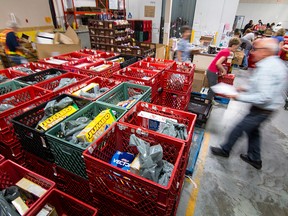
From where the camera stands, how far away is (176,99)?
2.93m

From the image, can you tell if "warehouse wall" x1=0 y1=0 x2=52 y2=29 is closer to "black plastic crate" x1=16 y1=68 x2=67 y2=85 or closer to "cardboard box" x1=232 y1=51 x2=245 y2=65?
"black plastic crate" x1=16 y1=68 x2=67 y2=85

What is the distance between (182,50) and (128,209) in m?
3.85

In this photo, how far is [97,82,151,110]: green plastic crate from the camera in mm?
1969

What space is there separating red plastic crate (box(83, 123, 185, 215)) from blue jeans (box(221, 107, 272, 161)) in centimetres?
143

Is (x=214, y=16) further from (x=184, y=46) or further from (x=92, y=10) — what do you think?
(x=92, y=10)

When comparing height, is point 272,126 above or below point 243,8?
below

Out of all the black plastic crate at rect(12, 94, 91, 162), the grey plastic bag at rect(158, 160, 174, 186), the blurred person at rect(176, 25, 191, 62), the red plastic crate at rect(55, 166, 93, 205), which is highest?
the blurred person at rect(176, 25, 191, 62)

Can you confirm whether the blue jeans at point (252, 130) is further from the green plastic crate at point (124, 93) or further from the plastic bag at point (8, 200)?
the plastic bag at point (8, 200)

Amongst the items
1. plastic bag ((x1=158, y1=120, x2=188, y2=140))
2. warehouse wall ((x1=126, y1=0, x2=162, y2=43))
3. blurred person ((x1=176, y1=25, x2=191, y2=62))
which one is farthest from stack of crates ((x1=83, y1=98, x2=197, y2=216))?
warehouse wall ((x1=126, y1=0, x2=162, y2=43))

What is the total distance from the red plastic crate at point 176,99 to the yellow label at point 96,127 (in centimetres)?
149

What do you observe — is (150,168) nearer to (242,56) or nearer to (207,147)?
(207,147)

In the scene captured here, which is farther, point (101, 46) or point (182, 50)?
point (101, 46)

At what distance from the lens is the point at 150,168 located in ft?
3.81

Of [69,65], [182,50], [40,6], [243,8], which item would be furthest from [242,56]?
[243,8]
